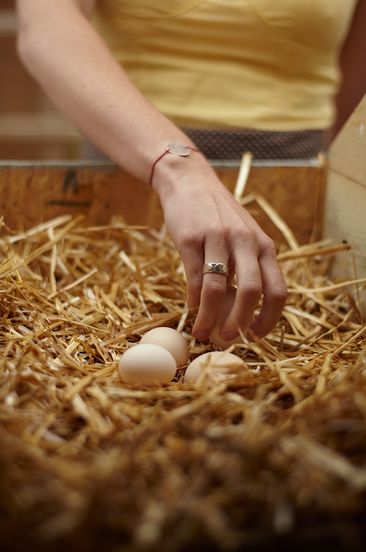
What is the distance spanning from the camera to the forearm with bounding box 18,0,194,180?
1035 millimetres

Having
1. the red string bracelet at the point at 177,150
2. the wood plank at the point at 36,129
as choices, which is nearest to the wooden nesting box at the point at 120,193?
the red string bracelet at the point at 177,150

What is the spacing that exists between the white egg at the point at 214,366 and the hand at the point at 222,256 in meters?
0.05

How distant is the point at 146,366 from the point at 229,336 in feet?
0.45

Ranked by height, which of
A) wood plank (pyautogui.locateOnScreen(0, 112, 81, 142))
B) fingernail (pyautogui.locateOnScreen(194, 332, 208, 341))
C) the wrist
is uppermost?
the wrist

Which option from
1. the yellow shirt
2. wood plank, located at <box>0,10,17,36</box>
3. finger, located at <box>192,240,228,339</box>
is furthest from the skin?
wood plank, located at <box>0,10,17,36</box>

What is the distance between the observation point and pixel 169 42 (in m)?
1.27

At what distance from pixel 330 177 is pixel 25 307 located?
60 centimetres

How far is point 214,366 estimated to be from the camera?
803 millimetres

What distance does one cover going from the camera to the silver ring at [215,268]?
0.84 metres

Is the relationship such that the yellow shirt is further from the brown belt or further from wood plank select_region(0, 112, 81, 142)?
wood plank select_region(0, 112, 81, 142)

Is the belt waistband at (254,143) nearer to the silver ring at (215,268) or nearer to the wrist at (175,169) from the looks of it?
the wrist at (175,169)

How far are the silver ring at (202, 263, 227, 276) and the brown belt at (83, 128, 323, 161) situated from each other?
57 cm

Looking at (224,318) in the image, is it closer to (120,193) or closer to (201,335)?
(201,335)

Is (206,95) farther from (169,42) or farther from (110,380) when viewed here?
(110,380)
